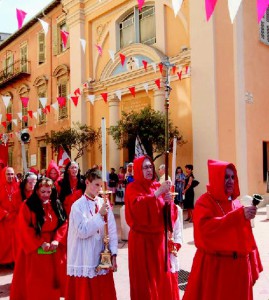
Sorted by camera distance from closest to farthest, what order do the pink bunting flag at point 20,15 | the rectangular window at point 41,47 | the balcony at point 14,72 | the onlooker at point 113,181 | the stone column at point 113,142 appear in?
the pink bunting flag at point 20,15, the onlooker at point 113,181, the stone column at point 113,142, the rectangular window at point 41,47, the balcony at point 14,72

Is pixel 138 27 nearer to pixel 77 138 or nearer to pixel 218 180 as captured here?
pixel 77 138

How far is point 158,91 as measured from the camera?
16.0 metres

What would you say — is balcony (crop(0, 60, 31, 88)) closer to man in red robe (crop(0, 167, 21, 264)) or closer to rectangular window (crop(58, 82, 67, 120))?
rectangular window (crop(58, 82, 67, 120))

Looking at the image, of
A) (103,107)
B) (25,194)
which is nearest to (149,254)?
(25,194)

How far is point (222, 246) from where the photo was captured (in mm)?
3721

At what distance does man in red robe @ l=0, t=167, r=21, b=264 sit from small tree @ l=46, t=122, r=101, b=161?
10757 millimetres

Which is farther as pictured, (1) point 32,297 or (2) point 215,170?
(1) point 32,297

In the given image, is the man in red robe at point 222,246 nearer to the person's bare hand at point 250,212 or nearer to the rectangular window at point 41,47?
the person's bare hand at point 250,212

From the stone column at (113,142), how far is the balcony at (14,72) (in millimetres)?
8617

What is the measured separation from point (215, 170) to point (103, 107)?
1553 centimetres

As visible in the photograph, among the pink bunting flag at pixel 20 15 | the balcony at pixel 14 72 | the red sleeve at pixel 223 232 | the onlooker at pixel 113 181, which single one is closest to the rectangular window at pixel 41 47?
the balcony at pixel 14 72

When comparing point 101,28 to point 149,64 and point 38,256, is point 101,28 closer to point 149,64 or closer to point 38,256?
point 149,64

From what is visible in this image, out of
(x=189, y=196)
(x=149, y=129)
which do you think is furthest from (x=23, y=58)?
(x=189, y=196)

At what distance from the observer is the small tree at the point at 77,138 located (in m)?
18.4
